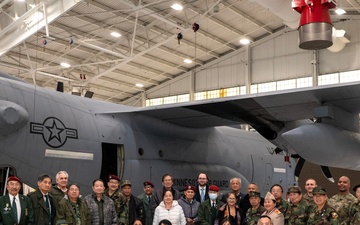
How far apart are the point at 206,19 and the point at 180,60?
21.2ft

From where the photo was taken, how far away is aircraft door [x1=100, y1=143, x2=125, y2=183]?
40.9 ft

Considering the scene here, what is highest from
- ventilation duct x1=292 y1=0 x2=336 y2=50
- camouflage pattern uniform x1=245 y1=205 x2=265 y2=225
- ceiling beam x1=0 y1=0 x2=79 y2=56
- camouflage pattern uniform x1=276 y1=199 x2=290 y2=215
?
ceiling beam x1=0 y1=0 x2=79 y2=56

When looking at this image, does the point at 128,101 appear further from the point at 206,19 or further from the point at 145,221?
the point at 145,221

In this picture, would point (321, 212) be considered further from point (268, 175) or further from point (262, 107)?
point (268, 175)

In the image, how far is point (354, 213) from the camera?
8.59 metres

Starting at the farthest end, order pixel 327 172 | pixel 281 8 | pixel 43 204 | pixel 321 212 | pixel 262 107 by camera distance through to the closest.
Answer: pixel 281 8
pixel 327 172
pixel 262 107
pixel 321 212
pixel 43 204

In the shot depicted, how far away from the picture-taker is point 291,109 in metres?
12.8

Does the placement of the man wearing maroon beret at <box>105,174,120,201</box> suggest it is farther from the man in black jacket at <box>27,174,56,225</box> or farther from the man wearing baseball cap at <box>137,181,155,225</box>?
the man in black jacket at <box>27,174,56,225</box>

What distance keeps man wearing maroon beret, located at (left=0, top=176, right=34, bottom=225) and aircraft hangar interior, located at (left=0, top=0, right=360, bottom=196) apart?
49.2 feet

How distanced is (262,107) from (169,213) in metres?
4.70

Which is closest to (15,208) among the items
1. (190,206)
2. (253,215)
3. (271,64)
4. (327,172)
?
(190,206)

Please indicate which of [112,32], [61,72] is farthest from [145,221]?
[61,72]

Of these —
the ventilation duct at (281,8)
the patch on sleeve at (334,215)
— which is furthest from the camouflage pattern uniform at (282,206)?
the ventilation duct at (281,8)

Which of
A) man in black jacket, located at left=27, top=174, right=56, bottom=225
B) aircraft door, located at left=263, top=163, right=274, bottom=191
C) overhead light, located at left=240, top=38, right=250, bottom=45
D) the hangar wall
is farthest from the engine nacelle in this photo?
overhead light, located at left=240, top=38, right=250, bottom=45
